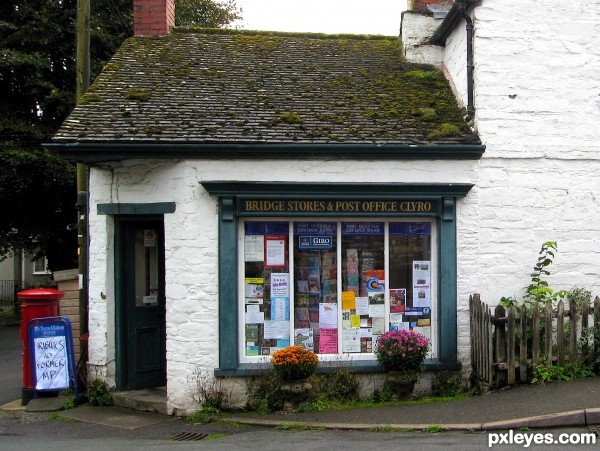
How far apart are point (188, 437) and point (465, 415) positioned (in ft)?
10.1

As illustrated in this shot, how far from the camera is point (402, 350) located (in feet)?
27.6

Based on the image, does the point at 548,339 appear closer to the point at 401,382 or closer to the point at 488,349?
the point at 488,349

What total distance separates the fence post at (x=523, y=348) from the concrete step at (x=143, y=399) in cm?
451

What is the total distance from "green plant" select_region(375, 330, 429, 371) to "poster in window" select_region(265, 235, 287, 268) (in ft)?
5.60

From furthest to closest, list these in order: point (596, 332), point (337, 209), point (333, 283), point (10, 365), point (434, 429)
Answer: point (10, 365), point (333, 283), point (337, 209), point (596, 332), point (434, 429)

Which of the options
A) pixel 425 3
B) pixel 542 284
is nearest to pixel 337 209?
pixel 542 284

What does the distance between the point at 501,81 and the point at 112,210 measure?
5612 millimetres

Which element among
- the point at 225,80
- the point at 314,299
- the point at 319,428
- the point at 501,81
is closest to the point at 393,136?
the point at 501,81

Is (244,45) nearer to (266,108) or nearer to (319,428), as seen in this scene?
(266,108)

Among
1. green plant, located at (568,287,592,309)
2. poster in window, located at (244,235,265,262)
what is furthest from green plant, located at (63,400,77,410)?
green plant, located at (568,287,592,309)

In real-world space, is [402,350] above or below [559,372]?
above

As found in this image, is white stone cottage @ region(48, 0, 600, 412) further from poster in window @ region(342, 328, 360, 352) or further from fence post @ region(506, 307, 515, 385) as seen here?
fence post @ region(506, 307, 515, 385)

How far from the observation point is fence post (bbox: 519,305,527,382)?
8.37 metres

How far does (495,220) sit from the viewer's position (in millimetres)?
9172
